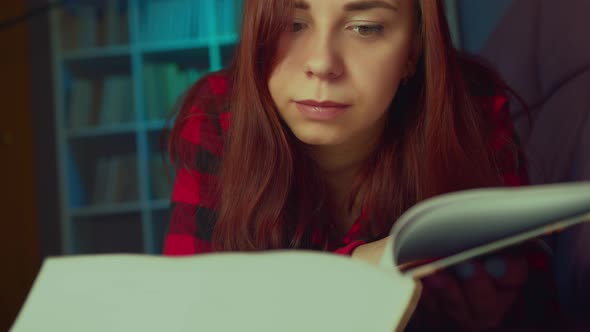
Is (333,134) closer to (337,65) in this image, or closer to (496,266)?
(337,65)

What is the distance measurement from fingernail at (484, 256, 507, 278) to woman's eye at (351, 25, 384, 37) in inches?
14.4

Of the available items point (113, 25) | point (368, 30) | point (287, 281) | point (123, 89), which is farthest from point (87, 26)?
point (287, 281)

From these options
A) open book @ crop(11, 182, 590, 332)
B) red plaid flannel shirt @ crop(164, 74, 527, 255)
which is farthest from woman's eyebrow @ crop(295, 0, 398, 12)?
open book @ crop(11, 182, 590, 332)

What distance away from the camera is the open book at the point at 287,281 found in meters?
0.39

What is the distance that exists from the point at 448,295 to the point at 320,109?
313 millimetres

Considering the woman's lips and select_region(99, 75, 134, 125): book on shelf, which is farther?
select_region(99, 75, 134, 125): book on shelf

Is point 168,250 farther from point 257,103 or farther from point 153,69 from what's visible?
point 153,69

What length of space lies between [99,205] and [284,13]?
7.44 feet

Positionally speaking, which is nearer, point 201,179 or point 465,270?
point 465,270

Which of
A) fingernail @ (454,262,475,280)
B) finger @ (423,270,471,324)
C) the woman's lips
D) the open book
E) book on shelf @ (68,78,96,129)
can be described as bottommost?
book on shelf @ (68,78,96,129)

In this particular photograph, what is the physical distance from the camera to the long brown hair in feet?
2.82

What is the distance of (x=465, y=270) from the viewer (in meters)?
0.62

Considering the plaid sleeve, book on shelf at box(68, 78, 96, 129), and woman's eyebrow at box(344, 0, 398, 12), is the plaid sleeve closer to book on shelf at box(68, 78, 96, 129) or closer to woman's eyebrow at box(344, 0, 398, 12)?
woman's eyebrow at box(344, 0, 398, 12)

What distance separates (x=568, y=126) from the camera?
101cm
